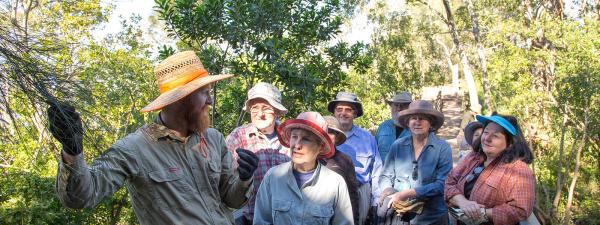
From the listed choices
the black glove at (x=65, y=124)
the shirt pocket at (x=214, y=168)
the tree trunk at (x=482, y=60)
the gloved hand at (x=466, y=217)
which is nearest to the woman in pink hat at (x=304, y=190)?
the shirt pocket at (x=214, y=168)

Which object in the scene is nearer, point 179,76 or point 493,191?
point 179,76

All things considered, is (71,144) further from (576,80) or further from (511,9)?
(511,9)

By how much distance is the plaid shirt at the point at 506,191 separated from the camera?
363cm

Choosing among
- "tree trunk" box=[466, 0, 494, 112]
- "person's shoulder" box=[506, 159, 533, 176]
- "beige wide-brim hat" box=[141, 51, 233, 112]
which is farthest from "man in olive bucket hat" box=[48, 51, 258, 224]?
"tree trunk" box=[466, 0, 494, 112]

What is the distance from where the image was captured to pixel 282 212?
3344 millimetres

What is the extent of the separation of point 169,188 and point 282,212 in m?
1.03

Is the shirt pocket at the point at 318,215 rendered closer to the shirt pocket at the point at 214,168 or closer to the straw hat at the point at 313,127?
the straw hat at the point at 313,127

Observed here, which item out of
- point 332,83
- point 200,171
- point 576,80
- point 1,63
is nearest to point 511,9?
point 576,80

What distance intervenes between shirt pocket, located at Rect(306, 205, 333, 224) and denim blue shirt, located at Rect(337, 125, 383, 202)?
1.67m

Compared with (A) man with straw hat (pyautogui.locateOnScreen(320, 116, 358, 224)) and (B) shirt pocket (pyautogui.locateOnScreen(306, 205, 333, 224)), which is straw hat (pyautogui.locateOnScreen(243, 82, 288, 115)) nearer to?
(A) man with straw hat (pyautogui.locateOnScreen(320, 116, 358, 224))

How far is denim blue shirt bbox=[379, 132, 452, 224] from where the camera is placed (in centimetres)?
465

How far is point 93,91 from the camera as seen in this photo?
7.00 ft

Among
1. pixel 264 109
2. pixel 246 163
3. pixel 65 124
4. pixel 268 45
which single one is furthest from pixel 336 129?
pixel 65 124

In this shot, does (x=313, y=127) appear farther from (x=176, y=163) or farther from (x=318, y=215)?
(x=176, y=163)
